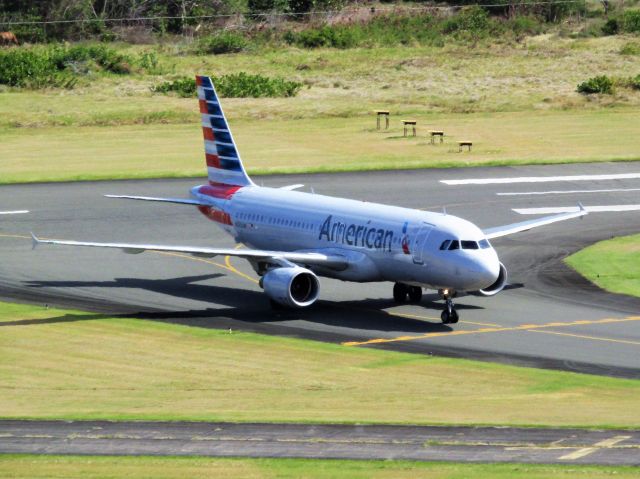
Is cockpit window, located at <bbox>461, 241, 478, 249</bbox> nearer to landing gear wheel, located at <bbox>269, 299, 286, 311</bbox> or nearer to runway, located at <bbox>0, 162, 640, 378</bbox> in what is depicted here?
runway, located at <bbox>0, 162, 640, 378</bbox>

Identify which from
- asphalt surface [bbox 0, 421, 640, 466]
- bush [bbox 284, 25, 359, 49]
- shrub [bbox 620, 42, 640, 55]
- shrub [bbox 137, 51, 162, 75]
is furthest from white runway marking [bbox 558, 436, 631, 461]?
bush [bbox 284, 25, 359, 49]

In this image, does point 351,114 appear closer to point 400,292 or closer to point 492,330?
point 400,292

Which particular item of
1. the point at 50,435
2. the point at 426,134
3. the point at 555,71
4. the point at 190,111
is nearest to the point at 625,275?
the point at 50,435

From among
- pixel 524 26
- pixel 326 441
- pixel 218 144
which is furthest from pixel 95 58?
pixel 326 441

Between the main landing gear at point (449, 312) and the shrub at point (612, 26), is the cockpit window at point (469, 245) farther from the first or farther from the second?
the shrub at point (612, 26)

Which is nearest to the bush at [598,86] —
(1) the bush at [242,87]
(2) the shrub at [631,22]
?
(1) the bush at [242,87]

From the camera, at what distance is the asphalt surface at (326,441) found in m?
32.0

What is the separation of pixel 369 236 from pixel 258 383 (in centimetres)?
1133

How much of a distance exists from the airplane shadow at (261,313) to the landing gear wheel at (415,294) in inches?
11.2

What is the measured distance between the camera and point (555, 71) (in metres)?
132

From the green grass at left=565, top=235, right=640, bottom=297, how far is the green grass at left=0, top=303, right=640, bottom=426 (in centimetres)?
1577

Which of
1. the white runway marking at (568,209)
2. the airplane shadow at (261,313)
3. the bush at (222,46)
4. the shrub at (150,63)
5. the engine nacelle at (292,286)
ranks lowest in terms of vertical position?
the airplane shadow at (261,313)

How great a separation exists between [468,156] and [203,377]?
180 feet

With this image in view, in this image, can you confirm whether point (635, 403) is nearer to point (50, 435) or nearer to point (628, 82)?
point (50, 435)
